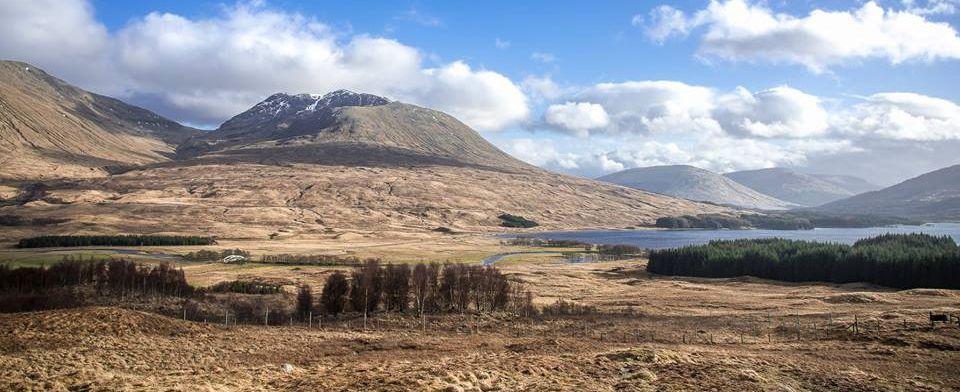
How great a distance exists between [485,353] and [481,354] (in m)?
0.55

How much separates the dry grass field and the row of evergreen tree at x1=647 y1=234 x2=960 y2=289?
5366 centimetres

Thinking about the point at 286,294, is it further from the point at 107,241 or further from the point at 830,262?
the point at 107,241

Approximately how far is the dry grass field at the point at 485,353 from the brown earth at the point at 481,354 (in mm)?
103

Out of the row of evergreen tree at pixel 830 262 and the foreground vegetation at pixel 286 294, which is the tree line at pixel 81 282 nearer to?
the foreground vegetation at pixel 286 294

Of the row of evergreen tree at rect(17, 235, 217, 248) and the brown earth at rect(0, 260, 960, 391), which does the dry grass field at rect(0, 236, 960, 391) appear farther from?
the row of evergreen tree at rect(17, 235, 217, 248)

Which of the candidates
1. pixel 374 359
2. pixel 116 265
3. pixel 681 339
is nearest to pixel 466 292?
pixel 681 339

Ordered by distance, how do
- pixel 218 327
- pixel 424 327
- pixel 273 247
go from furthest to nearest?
pixel 273 247
pixel 424 327
pixel 218 327

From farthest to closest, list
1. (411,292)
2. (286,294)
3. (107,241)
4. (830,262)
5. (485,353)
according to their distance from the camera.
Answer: (107,241) < (830,262) < (286,294) < (411,292) < (485,353)

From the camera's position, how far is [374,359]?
32062mm

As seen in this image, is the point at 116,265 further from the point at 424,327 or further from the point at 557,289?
the point at 557,289

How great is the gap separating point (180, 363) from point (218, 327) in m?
13.6

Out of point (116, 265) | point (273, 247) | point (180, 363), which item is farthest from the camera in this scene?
point (273, 247)

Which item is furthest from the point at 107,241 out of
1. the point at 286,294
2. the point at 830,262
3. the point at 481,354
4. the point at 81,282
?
the point at 830,262

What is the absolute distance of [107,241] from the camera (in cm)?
17462
